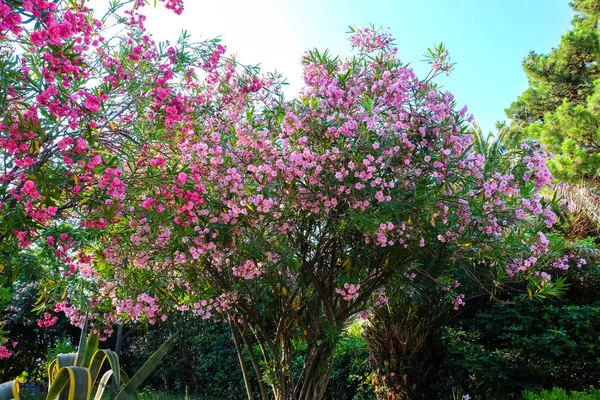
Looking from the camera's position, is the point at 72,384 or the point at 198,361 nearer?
the point at 72,384

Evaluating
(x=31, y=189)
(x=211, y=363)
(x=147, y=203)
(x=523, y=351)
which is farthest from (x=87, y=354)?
(x=211, y=363)

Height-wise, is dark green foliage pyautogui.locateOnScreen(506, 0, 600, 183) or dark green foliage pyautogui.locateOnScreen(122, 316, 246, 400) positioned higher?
dark green foliage pyautogui.locateOnScreen(506, 0, 600, 183)

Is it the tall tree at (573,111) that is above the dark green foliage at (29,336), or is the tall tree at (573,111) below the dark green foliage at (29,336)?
above

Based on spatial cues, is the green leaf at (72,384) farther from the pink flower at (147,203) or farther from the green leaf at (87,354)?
the pink flower at (147,203)

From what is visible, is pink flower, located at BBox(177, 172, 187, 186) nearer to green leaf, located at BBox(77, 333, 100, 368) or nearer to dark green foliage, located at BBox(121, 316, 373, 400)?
green leaf, located at BBox(77, 333, 100, 368)

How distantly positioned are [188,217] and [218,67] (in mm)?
1658

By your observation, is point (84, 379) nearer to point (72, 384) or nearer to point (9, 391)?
point (72, 384)

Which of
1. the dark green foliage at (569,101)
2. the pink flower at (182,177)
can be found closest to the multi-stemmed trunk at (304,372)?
the pink flower at (182,177)

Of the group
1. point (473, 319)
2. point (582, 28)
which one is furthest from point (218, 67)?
point (582, 28)

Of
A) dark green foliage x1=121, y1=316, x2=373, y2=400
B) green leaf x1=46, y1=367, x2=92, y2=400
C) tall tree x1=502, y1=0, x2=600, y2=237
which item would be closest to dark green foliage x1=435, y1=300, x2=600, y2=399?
dark green foliage x1=121, y1=316, x2=373, y2=400

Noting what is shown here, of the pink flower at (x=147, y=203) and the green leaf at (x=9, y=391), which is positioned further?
the pink flower at (x=147, y=203)

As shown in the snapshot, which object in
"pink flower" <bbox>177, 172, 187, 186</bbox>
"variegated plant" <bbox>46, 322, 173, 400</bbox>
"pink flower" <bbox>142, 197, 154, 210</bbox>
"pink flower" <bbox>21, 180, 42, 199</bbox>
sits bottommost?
"variegated plant" <bbox>46, 322, 173, 400</bbox>

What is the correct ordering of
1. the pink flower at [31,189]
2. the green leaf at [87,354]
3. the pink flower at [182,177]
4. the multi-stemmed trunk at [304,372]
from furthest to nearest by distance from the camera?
the multi-stemmed trunk at [304,372] < the green leaf at [87,354] < the pink flower at [182,177] < the pink flower at [31,189]

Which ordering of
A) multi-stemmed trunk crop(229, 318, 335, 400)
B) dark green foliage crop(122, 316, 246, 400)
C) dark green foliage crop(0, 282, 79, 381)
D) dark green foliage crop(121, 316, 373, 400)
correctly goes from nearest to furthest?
multi-stemmed trunk crop(229, 318, 335, 400) < dark green foliage crop(121, 316, 373, 400) < dark green foliage crop(122, 316, 246, 400) < dark green foliage crop(0, 282, 79, 381)
